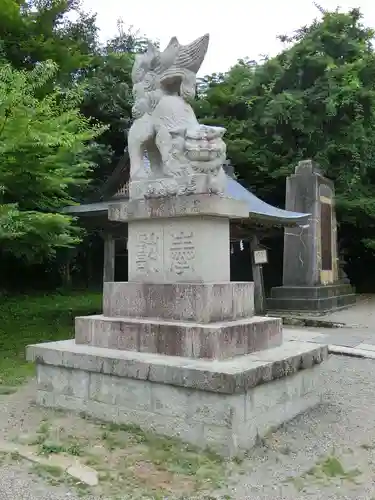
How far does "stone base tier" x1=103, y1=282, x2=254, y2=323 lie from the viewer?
4668 millimetres

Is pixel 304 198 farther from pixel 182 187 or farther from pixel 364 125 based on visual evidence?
pixel 182 187

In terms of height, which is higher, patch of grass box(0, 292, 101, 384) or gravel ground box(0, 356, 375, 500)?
patch of grass box(0, 292, 101, 384)

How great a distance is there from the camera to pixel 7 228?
643 cm

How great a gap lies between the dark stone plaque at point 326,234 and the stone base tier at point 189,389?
32.0 ft

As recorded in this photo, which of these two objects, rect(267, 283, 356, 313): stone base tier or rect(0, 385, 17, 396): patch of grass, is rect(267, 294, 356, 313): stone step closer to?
rect(267, 283, 356, 313): stone base tier

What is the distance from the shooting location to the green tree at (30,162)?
651cm

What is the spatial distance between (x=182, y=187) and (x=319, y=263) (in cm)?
1003

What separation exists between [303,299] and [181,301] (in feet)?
29.8

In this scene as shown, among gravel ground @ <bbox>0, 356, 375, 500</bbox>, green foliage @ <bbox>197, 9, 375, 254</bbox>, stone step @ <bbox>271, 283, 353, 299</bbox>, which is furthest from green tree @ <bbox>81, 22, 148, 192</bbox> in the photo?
gravel ground @ <bbox>0, 356, 375, 500</bbox>

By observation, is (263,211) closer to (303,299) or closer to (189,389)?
(303,299)

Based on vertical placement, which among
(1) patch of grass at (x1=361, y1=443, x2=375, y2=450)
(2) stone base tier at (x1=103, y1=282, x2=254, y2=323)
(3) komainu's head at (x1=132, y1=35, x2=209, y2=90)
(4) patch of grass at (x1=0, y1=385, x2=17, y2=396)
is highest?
(3) komainu's head at (x1=132, y1=35, x2=209, y2=90)

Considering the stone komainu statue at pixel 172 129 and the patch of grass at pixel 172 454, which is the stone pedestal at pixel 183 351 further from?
the stone komainu statue at pixel 172 129

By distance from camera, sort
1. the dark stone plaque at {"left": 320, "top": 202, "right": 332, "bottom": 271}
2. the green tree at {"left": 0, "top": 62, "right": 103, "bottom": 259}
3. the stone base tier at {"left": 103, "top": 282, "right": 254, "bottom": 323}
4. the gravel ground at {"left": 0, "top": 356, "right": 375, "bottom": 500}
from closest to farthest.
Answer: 1. the gravel ground at {"left": 0, "top": 356, "right": 375, "bottom": 500}
2. the stone base tier at {"left": 103, "top": 282, "right": 254, "bottom": 323}
3. the green tree at {"left": 0, "top": 62, "right": 103, "bottom": 259}
4. the dark stone plaque at {"left": 320, "top": 202, "right": 332, "bottom": 271}

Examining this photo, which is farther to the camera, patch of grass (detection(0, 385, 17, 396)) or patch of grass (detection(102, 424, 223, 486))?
patch of grass (detection(0, 385, 17, 396))
